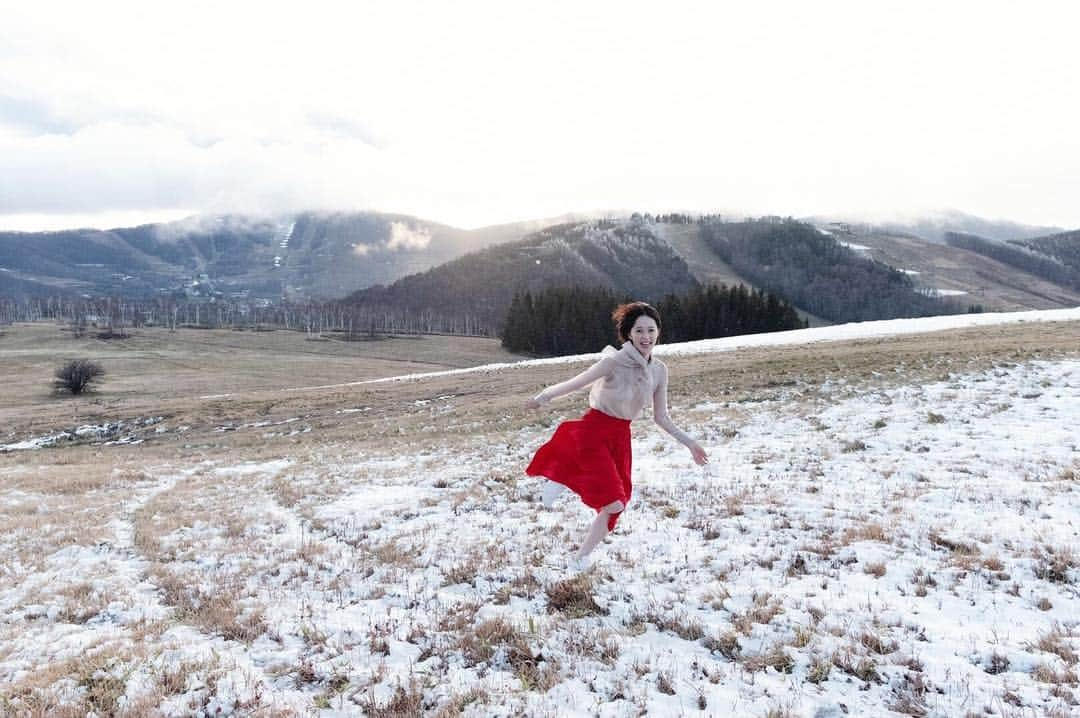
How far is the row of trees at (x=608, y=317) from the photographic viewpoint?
103750mm

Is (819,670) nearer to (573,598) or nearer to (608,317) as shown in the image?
(573,598)

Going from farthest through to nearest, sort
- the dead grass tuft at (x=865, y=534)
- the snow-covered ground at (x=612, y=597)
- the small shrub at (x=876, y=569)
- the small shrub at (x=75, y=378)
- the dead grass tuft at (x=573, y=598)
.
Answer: the small shrub at (x=75, y=378), the dead grass tuft at (x=865, y=534), the small shrub at (x=876, y=569), the dead grass tuft at (x=573, y=598), the snow-covered ground at (x=612, y=597)

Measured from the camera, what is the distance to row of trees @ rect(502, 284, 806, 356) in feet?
340

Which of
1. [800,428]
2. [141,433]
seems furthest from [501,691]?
[141,433]

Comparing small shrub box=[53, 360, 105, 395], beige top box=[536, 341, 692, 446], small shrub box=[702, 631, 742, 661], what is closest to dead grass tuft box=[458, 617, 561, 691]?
small shrub box=[702, 631, 742, 661]

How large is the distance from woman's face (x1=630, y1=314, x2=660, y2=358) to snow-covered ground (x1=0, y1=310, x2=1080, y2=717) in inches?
112

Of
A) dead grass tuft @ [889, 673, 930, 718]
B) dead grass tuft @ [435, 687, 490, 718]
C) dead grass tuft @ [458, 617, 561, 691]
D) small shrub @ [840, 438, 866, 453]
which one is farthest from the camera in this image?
small shrub @ [840, 438, 866, 453]

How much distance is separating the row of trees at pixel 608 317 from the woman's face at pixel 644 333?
92583 mm

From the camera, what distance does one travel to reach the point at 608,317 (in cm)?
10638

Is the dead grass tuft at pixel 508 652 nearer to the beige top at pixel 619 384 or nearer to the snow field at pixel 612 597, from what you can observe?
the snow field at pixel 612 597

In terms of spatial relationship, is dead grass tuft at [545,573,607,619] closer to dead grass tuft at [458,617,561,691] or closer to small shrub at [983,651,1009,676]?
dead grass tuft at [458,617,561,691]

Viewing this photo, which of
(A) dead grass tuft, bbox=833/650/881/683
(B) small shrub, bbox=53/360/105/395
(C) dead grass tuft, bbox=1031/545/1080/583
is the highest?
(C) dead grass tuft, bbox=1031/545/1080/583

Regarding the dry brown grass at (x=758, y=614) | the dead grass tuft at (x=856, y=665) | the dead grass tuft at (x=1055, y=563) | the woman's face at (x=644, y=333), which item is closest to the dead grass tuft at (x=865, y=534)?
the dead grass tuft at (x=1055, y=563)

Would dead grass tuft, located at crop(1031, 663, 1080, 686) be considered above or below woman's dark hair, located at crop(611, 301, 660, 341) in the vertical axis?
below
